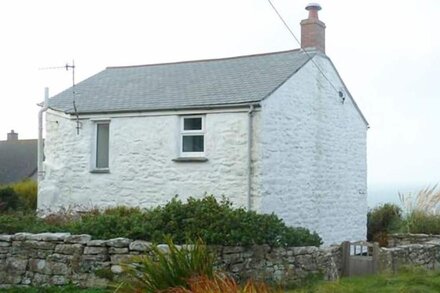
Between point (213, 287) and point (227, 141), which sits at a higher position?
point (227, 141)

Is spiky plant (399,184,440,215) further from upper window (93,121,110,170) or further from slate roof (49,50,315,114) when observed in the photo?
upper window (93,121,110,170)

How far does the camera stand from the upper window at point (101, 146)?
723 inches

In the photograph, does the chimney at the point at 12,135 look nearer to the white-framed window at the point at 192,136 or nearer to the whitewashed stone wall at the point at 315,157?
the white-framed window at the point at 192,136

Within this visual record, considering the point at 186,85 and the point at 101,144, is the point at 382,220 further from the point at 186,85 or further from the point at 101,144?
the point at 101,144

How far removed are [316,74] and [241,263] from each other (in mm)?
9564

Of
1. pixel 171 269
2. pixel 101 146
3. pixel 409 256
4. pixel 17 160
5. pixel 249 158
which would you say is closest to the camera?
pixel 171 269

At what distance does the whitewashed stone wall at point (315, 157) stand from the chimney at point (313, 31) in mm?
543

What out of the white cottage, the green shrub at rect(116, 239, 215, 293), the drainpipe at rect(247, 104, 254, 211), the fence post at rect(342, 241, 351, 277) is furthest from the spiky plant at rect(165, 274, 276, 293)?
the white cottage

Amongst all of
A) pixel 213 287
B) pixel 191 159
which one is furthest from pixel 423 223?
pixel 213 287

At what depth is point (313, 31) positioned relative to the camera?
19094 mm

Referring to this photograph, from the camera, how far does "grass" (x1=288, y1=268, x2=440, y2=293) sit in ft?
28.9

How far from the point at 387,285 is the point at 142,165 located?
366 inches

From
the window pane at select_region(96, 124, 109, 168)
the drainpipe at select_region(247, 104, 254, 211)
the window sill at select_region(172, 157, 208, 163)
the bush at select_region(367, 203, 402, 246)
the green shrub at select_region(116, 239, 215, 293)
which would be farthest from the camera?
the bush at select_region(367, 203, 402, 246)

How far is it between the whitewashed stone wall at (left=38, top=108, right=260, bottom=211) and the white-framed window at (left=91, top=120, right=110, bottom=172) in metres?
0.20
